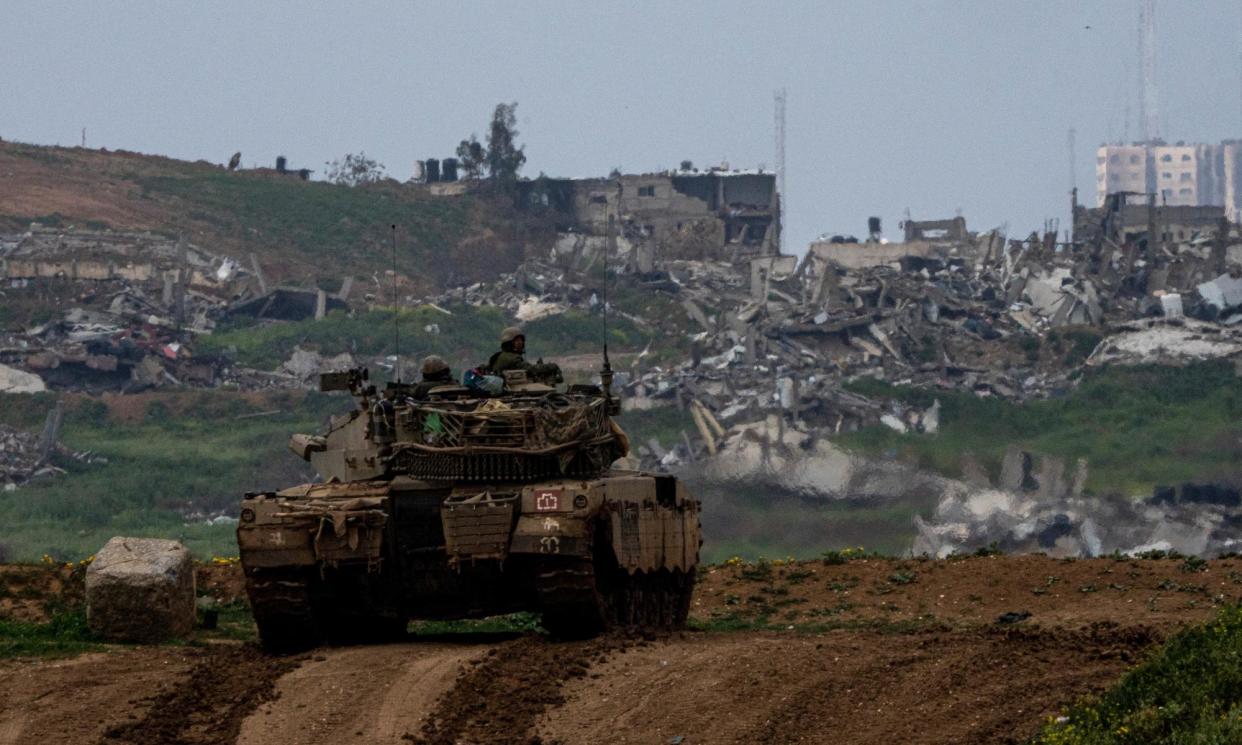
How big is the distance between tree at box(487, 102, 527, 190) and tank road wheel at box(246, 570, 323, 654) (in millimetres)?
75030

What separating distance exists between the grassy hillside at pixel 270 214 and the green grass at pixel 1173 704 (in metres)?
66.1

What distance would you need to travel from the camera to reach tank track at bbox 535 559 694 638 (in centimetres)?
2130

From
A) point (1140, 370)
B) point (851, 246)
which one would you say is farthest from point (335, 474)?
point (851, 246)

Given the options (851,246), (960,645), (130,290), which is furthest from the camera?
(851,246)

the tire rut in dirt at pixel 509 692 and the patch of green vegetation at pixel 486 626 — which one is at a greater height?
the tire rut in dirt at pixel 509 692

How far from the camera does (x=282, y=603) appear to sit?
71.8 feet

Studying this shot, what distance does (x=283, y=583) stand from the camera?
21859mm

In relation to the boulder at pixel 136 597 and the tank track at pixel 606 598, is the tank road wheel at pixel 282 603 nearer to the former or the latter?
the tank track at pixel 606 598

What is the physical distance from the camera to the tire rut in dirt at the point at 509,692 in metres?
17.0

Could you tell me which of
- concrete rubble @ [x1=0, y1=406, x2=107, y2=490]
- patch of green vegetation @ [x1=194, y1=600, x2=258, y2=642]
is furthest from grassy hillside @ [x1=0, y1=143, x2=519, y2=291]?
patch of green vegetation @ [x1=194, y1=600, x2=258, y2=642]

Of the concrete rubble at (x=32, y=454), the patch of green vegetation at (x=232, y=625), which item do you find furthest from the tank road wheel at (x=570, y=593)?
the concrete rubble at (x=32, y=454)

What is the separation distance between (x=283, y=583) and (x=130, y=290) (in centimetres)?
5398

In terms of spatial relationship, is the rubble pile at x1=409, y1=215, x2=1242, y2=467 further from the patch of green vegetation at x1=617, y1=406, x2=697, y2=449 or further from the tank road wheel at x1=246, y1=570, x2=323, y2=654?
the tank road wheel at x1=246, y1=570, x2=323, y2=654

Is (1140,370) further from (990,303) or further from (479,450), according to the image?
(479,450)
